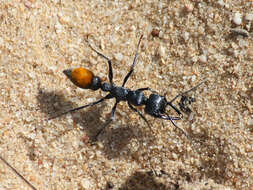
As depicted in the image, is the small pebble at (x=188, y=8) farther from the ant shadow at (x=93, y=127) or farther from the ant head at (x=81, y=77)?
the ant shadow at (x=93, y=127)

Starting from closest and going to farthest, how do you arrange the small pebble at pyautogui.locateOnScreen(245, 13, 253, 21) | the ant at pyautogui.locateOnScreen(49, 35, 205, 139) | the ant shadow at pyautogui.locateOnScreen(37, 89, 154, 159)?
the small pebble at pyautogui.locateOnScreen(245, 13, 253, 21) → the ant at pyautogui.locateOnScreen(49, 35, 205, 139) → the ant shadow at pyautogui.locateOnScreen(37, 89, 154, 159)

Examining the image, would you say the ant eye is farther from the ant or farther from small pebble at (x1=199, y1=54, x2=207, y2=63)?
small pebble at (x1=199, y1=54, x2=207, y2=63)

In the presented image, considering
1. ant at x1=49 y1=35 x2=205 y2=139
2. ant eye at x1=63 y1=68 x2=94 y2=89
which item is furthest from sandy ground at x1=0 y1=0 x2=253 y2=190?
ant eye at x1=63 y1=68 x2=94 y2=89

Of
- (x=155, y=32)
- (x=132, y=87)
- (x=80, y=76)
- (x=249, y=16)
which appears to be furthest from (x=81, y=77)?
(x=249, y=16)

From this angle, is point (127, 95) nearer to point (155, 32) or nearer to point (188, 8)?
point (155, 32)

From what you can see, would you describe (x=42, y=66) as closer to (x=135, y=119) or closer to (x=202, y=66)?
(x=135, y=119)

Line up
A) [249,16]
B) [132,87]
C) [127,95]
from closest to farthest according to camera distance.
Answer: [249,16] → [127,95] → [132,87]

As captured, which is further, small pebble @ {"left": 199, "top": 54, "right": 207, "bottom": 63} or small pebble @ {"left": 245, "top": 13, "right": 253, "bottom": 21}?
small pebble @ {"left": 199, "top": 54, "right": 207, "bottom": 63}
